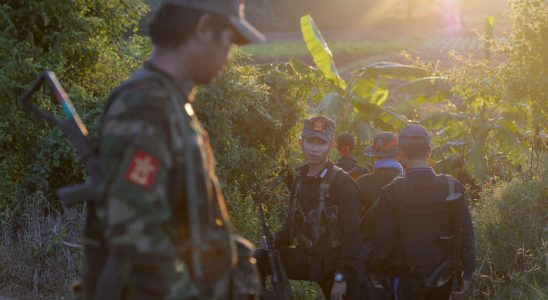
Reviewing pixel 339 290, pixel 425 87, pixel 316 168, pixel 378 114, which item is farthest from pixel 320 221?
pixel 425 87

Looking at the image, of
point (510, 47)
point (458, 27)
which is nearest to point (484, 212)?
point (510, 47)

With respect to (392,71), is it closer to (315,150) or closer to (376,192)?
(376,192)

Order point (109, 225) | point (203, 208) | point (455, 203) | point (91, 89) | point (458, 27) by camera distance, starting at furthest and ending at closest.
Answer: point (458, 27)
point (91, 89)
point (455, 203)
point (203, 208)
point (109, 225)

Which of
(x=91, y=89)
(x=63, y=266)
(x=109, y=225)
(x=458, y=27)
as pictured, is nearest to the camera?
(x=109, y=225)

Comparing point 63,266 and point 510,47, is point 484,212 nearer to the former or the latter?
point 510,47

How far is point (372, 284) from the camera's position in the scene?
5.44 m

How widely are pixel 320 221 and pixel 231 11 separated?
2.97 m

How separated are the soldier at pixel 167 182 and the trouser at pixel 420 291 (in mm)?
2621

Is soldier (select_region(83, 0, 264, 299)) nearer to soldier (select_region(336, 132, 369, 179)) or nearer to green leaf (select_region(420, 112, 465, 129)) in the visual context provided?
soldier (select_region(336, 132, 369, 179))

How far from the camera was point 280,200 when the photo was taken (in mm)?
8984

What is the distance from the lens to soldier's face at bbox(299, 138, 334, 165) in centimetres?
552

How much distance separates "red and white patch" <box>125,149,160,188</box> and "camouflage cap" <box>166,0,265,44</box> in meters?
0.58

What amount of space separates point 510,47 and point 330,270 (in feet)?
15.0

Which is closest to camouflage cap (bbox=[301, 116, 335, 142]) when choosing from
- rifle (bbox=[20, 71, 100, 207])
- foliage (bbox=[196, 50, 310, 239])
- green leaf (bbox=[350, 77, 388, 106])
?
foliage (bbox=[196, 50, 310, 239])
